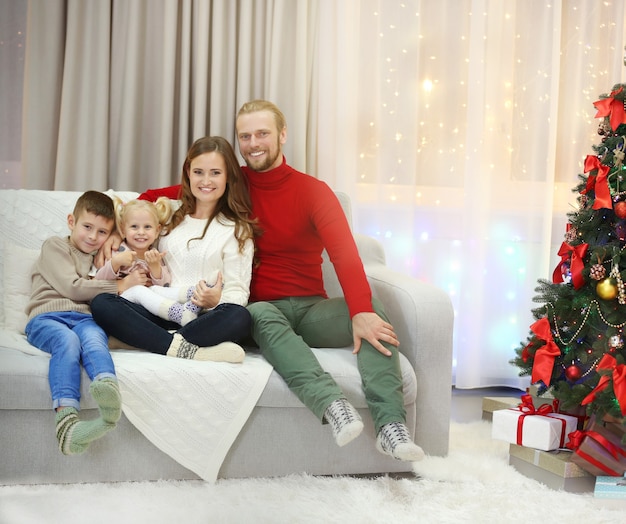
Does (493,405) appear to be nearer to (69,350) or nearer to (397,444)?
(397,444)

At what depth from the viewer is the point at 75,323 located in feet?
6.98

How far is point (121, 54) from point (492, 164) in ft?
5.93

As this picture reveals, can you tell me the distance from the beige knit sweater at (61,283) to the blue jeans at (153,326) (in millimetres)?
77

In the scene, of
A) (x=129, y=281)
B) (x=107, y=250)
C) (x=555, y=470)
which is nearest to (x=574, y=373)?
(x=555, y=470)

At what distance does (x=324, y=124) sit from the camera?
332 centimetres

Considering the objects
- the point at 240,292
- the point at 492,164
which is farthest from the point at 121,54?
the point at 492,164

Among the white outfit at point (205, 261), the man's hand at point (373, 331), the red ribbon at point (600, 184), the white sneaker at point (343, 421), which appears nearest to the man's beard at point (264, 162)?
the white outfit at point (205, 261)

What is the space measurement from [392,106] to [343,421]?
191cm

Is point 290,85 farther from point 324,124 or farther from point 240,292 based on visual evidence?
point 240,292

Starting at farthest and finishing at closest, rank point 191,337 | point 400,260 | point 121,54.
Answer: point 400,260, point 121,54, point 191,337

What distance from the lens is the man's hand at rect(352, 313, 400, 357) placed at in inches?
84.1

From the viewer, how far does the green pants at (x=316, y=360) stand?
200cm

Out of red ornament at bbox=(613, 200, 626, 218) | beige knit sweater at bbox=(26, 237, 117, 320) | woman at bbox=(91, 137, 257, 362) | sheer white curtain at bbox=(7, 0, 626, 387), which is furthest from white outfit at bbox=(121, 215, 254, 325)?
red ornament at bbox=(613, 200, 626, 218)

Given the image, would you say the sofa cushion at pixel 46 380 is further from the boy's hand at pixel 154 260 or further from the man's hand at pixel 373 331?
the boy's hand at pixel 154 260
